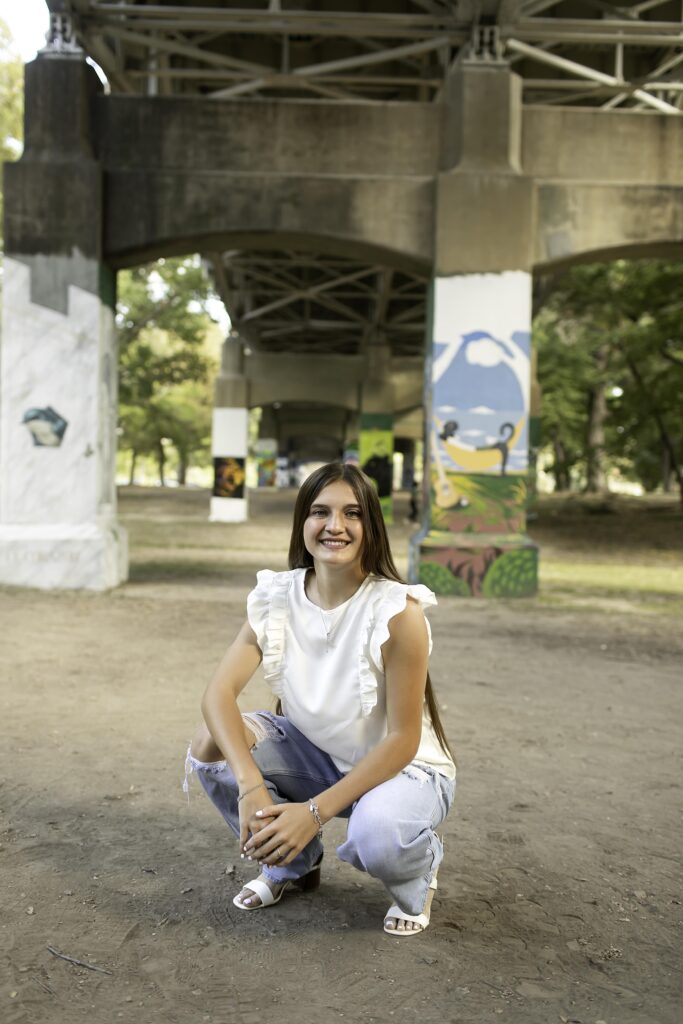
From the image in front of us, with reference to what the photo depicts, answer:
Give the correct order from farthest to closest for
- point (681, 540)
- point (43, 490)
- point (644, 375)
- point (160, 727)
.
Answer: point (644, 375)
point (681, 540)
point (43, 490)
point (160, 727)

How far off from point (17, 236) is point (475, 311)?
5.59 meters

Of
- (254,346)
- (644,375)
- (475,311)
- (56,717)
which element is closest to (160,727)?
(56,717)

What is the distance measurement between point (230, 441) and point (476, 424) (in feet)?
53.7

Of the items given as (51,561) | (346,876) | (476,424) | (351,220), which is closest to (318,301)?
(351,220)

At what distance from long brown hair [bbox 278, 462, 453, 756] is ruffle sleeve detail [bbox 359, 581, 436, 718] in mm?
125

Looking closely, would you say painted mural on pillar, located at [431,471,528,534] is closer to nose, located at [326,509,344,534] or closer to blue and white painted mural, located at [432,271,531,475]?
blue and white painted mural, located at [432,271,531,475]

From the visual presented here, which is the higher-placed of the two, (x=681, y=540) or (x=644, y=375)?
(x=644, y=375)

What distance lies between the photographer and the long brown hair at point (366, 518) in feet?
10.8

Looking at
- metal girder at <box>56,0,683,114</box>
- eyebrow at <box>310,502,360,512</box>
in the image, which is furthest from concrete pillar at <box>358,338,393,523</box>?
eyebrow at <box>310,502,360,512</box>

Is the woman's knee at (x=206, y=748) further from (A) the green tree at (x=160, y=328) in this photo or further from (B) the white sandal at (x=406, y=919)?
(A) the green tree at (x=160, y=328)

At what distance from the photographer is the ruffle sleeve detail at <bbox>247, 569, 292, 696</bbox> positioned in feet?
11.1

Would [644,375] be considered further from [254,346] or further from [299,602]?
[299,602]

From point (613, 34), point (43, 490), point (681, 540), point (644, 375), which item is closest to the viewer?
point (43, 490)

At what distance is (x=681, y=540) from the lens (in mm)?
21516
